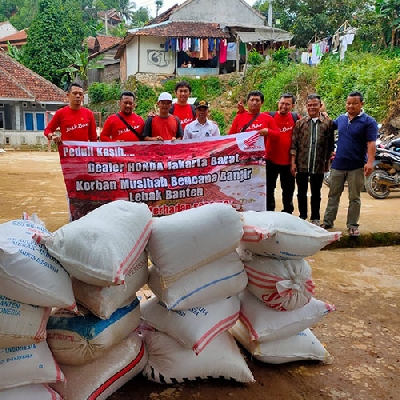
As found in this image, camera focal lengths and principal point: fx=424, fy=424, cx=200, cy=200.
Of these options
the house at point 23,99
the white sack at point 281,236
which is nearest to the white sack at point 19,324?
the white sack at point 281,236

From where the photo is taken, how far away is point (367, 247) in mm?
4746

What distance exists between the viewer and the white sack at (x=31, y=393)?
5.56 ft

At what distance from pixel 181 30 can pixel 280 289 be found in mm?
24711

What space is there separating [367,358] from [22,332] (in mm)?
1823

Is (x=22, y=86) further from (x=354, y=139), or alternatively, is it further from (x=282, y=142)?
(x=354, y=139)

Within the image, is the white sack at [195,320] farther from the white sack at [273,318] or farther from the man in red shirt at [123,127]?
the man in red shirt at [123,127]

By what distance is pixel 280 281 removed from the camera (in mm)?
2156

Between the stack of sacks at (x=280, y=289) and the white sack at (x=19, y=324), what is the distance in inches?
40.6

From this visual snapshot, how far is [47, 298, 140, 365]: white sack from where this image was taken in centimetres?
184

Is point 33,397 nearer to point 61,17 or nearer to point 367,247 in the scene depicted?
point 367,247

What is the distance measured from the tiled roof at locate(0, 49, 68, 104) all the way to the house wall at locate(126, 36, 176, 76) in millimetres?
5688

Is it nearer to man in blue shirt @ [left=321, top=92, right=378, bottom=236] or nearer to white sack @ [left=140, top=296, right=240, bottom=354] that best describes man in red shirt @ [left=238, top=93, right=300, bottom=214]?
man in blue shirt @ [left=321, top=92, right=378, bottom=236]

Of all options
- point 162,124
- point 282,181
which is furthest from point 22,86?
point 282,181

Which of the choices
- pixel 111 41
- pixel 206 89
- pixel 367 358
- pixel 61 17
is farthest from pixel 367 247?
pixel 111 41
